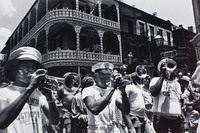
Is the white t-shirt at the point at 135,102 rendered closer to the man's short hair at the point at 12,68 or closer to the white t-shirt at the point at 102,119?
the white t-shirt at the point at 102,119

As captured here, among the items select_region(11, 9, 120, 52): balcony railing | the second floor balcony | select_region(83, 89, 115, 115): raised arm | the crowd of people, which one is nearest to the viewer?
the crowd of people

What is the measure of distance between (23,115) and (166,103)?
2.75 metres

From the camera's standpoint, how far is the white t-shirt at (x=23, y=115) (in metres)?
1.73

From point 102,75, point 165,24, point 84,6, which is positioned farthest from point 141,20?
point 102,75

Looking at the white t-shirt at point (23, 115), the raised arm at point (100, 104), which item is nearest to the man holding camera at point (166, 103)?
the raised arm at point (100, 104)

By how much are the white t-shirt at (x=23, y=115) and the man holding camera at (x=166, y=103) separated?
7.79 ft

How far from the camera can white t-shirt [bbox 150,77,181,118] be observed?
3.70 meters

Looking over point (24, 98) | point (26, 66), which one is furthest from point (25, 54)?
point (24, 98)

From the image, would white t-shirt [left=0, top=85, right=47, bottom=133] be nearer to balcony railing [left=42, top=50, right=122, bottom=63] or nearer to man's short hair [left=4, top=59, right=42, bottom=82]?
man's short hair [left=4, top=59, right=42, bottom=82]

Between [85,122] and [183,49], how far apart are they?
2100 centimetres

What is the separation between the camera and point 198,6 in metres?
10.9

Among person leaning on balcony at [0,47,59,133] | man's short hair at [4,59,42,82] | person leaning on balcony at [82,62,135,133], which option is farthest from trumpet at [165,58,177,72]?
man's short hair at [4,59,42,82]

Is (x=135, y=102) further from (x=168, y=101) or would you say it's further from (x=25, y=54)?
(x=25, y=54)

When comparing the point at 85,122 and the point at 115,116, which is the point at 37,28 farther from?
the point at 115,116
